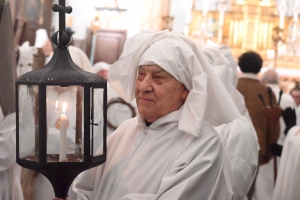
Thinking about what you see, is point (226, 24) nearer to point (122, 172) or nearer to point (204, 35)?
point (204, 35)

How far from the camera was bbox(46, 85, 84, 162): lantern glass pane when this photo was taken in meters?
2.23

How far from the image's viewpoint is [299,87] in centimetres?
955

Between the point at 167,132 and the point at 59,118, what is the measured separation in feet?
2.50

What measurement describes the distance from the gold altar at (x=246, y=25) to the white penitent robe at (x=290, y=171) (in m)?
11.4

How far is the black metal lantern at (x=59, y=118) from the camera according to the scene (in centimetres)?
223

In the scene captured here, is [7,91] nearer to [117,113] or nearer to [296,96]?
[117,113]

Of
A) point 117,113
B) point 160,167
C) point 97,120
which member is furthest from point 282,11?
point 97,120

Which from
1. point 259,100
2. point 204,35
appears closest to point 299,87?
point 259,100

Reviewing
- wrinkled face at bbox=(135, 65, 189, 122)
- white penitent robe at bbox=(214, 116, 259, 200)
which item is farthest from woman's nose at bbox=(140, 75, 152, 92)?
white penitent robe at bbox=(214, 116, 259, 200)

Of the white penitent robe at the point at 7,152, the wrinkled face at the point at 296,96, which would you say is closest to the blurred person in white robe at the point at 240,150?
the white penitent robe at the point at 7,152

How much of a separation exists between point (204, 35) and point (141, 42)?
13.1m

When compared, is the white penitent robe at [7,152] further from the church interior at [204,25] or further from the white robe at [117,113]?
the church interior at [204,25]

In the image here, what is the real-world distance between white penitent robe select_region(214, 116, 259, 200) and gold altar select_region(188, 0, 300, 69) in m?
12.7

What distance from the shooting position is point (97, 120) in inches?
94.2
